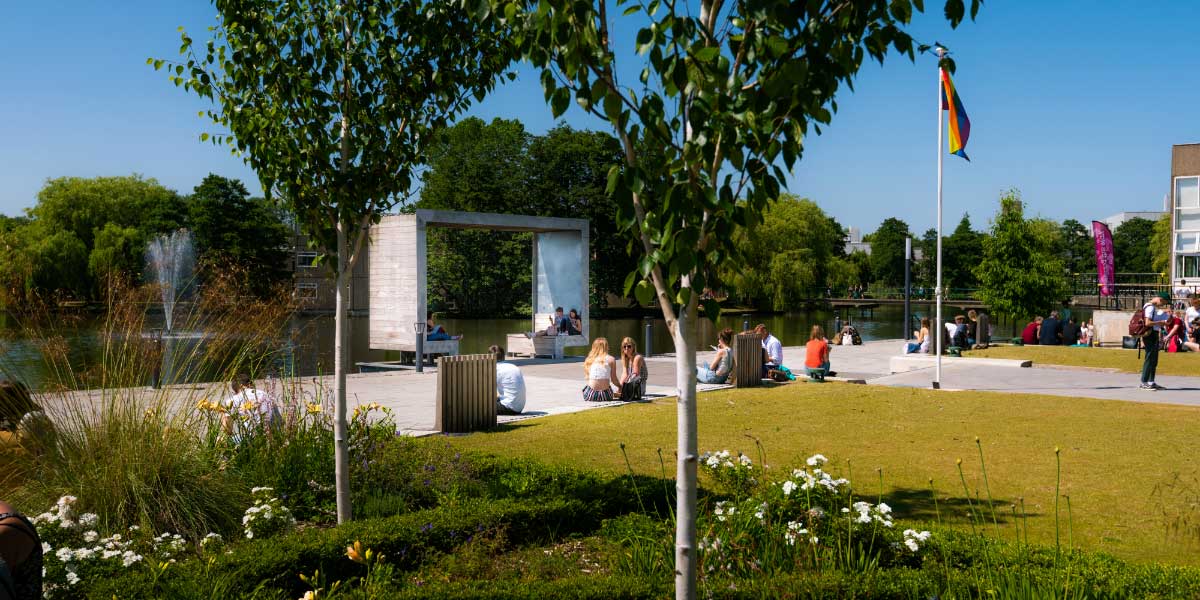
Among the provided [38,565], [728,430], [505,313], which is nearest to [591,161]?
[505,313]

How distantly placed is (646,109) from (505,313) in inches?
2548

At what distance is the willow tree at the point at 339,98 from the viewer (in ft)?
21.1

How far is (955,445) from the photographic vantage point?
35.1ft

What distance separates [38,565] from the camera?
2.90 meters

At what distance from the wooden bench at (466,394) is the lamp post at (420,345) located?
9.35 meters

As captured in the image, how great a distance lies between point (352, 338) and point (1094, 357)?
Answer: 32.5 m

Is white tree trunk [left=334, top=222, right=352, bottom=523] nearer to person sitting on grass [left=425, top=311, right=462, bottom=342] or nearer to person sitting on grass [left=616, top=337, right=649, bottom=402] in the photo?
person sitting on grass [left=616, top=337, right=649, bottom=402]

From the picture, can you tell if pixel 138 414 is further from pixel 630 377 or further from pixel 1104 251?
pixel 1104 251

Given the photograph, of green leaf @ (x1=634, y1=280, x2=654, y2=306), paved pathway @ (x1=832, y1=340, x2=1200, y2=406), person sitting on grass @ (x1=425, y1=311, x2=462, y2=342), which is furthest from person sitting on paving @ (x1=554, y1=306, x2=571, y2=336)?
green leaf @ (x1=634, y1=280, x2=654, y2=306)

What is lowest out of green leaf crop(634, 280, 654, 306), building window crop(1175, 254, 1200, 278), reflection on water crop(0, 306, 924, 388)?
reflection on water crop(0, 306, 924, 388)

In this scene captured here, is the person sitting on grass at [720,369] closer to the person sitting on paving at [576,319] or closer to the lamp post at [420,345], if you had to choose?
the lamp post at [420,345]

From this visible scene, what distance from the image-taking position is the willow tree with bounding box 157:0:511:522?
6.42 metres

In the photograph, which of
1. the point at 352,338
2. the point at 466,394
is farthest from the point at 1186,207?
the point at 466,394

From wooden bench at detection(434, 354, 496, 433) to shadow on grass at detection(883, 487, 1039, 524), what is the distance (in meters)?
5.52
